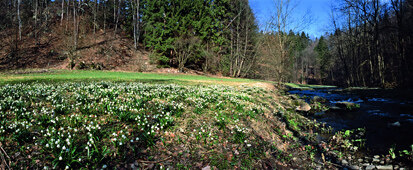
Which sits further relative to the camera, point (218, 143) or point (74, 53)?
point (74, 53)

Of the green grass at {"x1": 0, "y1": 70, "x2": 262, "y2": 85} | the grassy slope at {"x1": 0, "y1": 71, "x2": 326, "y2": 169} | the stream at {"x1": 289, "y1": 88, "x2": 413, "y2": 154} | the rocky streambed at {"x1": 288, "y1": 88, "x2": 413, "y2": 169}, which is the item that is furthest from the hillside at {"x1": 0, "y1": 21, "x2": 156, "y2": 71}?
the stream at {"x1": 289, "y1": 88, "x2": 413, "y2": 154}

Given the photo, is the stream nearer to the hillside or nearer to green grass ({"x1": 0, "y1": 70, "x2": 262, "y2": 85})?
green grass ({"x1": 0, "y1": 70, "x2": 262, "y2": 85})

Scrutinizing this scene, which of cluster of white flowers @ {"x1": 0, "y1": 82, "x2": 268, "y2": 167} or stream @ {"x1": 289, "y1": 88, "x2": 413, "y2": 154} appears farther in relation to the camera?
stream @ {"x1": 289, "y1": 88, "x2": 413, "y2": 154}

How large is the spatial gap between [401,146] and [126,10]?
55.6 meters

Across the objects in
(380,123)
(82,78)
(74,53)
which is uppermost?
(74,53)

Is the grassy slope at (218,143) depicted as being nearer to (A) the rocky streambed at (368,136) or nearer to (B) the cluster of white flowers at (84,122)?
(B) the cluster of white flowers at (84,122)

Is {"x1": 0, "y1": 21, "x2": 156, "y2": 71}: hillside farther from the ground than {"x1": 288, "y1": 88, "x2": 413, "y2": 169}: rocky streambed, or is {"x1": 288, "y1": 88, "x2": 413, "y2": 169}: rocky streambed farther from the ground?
{"x1": 0, "y1": 21, "x2": 156, "y2": 71}: hillside

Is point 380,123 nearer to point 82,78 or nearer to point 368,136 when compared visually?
point 368,136

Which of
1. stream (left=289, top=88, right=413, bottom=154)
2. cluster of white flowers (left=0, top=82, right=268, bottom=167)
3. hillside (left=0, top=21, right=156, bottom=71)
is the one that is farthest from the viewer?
hillside (left=0, top=21, right=156, bottom=71)

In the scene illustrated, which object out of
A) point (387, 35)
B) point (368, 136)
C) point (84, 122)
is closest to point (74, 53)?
point (84, 122)

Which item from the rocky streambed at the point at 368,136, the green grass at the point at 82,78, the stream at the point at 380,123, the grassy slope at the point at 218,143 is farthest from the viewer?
the green grass at the point at 82,78

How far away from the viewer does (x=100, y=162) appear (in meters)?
3.45

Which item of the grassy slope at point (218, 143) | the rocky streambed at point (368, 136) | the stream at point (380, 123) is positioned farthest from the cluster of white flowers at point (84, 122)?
the stream at point (380, 123)

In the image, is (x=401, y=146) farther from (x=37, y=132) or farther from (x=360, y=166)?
(x=37, y=132)
